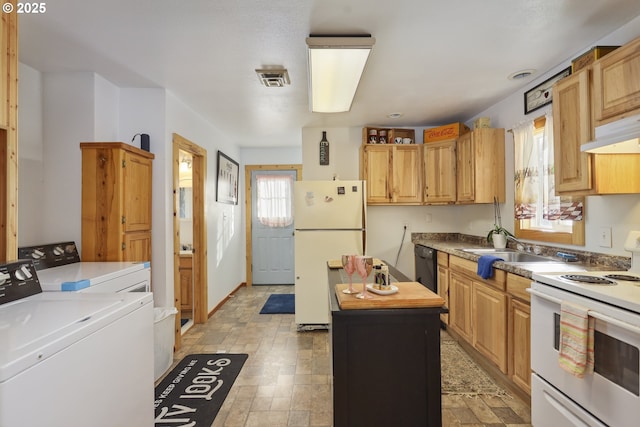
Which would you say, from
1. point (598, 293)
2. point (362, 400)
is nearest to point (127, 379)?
point (362, 400)

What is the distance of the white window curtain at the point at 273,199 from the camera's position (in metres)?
5.66

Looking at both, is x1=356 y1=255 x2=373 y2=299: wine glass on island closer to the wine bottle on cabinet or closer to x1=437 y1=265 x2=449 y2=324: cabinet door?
x1=437 y1=265 x2=449 y2=324: cabinet door

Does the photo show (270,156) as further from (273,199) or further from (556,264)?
(556,264)

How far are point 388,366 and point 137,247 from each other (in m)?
2.24

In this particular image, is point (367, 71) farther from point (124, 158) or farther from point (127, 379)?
point (127, 379)

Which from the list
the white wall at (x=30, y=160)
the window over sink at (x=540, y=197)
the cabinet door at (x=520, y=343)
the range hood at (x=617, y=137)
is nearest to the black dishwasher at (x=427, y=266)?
the window over sink at (x=540, y=197)

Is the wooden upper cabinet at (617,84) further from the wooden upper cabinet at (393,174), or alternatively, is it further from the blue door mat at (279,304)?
the blue door mat at (279,304)

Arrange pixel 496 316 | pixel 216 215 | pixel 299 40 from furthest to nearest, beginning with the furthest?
pixel 216 215 → pixel 496 316 → pixel 299 40

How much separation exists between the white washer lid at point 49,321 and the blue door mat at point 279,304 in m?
2.73

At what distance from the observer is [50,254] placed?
7.29 feet

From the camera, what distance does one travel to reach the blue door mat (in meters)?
4.21

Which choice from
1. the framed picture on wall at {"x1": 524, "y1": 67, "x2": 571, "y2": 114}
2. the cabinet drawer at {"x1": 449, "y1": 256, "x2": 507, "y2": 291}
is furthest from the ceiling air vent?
the cabinet drawer at {"x1": 449, "y1": 256, "x2": 507, "y2": 291}

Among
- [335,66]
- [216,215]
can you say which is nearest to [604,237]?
[335,66]

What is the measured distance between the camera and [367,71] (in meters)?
2.55
